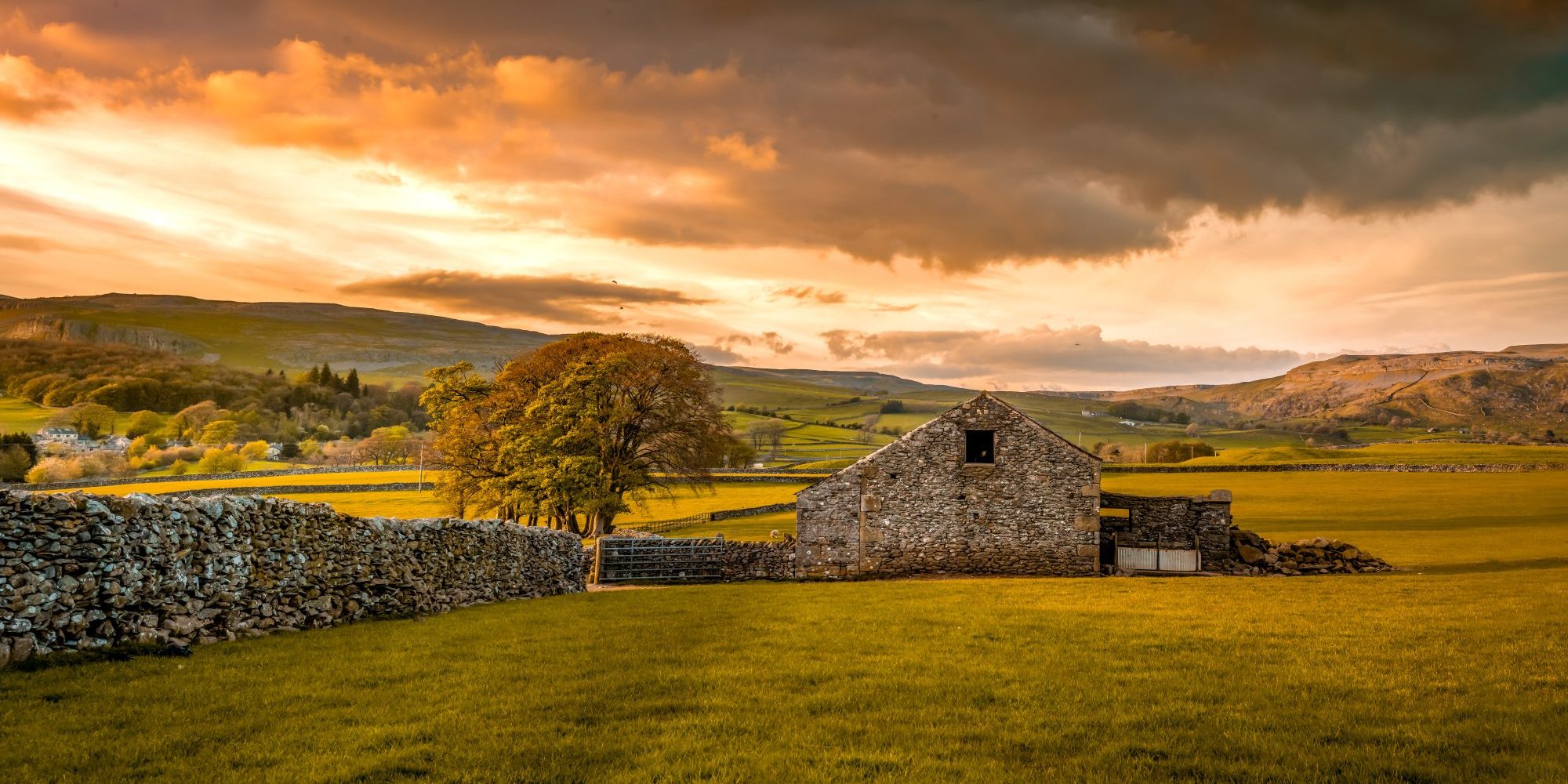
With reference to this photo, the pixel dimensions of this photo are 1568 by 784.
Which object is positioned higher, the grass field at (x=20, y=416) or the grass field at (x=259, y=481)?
the grass field at (x=20, y=416)

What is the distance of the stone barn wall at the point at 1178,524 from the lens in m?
34.2

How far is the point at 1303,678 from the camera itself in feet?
35.9

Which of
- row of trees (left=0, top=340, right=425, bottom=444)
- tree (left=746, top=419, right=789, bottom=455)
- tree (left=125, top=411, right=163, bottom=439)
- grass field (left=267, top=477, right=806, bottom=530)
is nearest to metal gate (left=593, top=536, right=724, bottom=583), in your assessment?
grass field (left=267, top=477, right=806, bottom=530)

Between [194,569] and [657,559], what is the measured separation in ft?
77.3

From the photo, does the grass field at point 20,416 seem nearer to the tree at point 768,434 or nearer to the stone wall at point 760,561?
the tree at point 768,434

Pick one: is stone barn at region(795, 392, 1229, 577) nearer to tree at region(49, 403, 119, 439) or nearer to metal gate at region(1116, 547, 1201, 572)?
metal gate at region(1116, 547, 1201, 572)

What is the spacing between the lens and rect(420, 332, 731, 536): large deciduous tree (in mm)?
42188

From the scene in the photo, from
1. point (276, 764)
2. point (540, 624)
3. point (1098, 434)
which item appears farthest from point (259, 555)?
point (1098, 434)

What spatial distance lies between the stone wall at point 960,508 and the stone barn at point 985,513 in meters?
0.04

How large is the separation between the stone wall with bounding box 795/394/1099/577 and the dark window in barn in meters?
0.25

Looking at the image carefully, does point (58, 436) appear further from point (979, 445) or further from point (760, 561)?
point (979, 445)

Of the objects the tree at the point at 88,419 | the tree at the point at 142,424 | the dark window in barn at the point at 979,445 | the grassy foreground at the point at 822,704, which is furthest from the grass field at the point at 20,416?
the grassy foreground at the point at 822,704

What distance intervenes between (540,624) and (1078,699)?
1051cm

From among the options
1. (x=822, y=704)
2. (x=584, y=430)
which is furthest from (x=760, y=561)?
(x=822, y=704)
